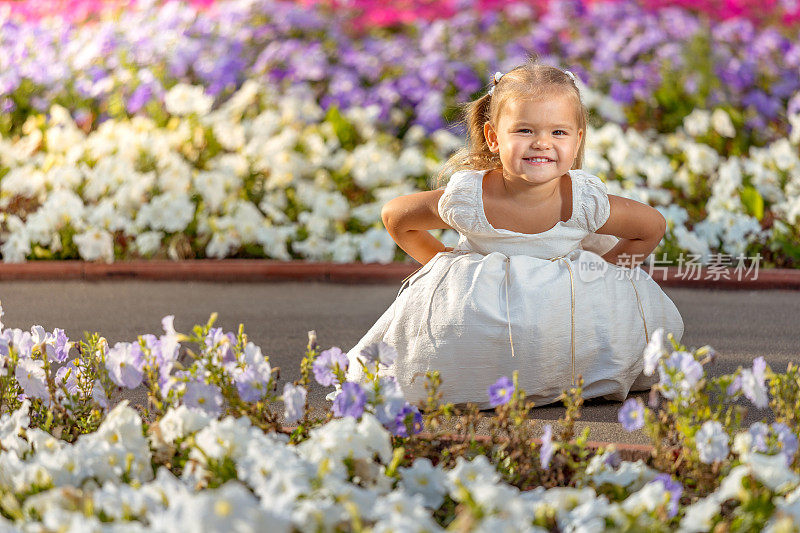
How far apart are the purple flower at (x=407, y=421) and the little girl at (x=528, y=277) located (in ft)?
2.00

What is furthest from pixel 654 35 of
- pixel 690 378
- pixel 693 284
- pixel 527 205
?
pixel 690 378

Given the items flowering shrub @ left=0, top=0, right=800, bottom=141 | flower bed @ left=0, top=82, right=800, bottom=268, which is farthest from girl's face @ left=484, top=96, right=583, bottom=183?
flowering shrub @ left=0, top=0, right=800, bottom=141

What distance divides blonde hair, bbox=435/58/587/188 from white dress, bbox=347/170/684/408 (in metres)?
0.16

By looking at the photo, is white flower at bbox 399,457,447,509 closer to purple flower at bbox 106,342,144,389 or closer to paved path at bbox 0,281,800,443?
purple flower at bbox 106,342,144,389

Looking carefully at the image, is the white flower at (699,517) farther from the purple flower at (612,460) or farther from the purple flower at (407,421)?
the purple flower at (407,421)

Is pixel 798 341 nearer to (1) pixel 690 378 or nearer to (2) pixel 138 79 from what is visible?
(1) pixel 690 378

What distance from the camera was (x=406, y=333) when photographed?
2975 mm

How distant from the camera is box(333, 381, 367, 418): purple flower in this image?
Answer: 7.20 feet

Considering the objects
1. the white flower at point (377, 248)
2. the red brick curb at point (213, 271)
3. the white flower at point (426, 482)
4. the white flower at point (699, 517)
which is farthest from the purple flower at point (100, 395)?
the white flower at point (377, 248)

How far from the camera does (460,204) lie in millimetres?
2994

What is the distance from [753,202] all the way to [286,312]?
2373 millimetres

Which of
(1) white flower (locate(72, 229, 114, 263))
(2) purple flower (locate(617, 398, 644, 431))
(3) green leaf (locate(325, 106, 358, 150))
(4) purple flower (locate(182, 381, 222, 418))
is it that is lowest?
(4) purple flower (locate(182, 381, 222, 418))

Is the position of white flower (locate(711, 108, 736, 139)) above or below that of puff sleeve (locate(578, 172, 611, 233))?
above

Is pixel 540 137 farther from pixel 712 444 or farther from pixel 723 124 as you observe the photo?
pixel 723 124
